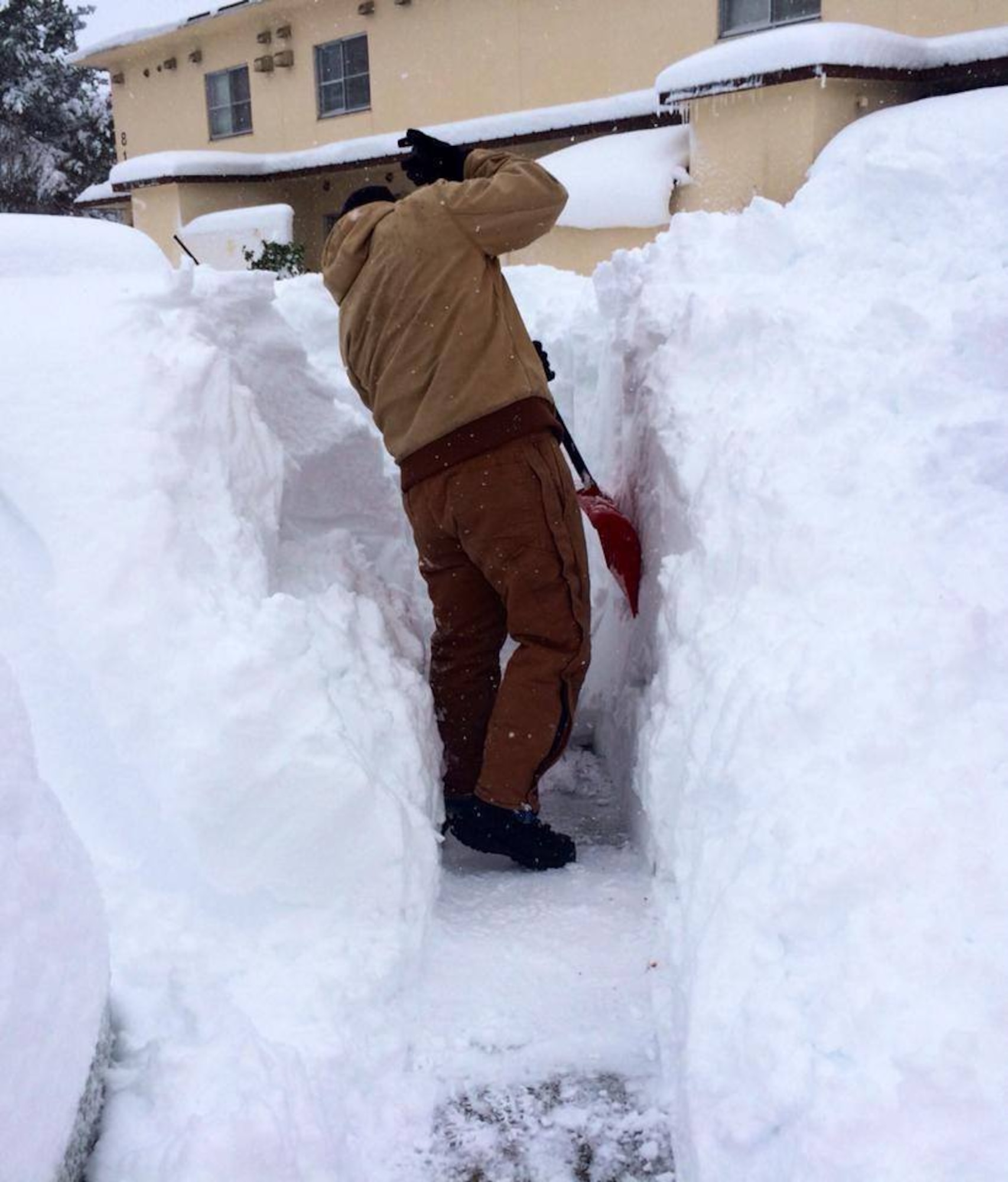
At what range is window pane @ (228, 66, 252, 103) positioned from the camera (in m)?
A: 15.0

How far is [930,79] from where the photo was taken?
8.52 metres

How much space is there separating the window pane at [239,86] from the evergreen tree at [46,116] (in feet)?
19.9

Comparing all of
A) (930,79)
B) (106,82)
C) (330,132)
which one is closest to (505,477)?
(930,79)

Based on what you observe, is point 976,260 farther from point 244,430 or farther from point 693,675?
point 244,430

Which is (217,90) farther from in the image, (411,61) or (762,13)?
(762,13)

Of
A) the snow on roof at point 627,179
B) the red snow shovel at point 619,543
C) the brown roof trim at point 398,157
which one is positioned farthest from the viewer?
the brown roof trim at point 398,157

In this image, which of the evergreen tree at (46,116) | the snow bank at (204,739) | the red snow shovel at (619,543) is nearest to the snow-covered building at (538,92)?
the evergreen tree at (46,116)

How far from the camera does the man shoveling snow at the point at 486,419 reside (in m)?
2.83

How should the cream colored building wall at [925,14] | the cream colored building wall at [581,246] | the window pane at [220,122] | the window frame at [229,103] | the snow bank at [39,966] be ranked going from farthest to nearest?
the window pane at [220,122] < the window frame at [229,103] < the cream colored building wall at [581,246] < the cream colored building wall at [925,14] < the snow bank at [39,966]

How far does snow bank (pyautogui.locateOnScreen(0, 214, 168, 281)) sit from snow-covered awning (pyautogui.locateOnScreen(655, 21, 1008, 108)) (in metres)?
6.06

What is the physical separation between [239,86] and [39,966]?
16002mm

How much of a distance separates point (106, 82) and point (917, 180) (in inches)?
930

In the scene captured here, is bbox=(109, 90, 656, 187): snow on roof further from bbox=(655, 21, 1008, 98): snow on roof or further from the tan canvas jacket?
the tan canvas jacket

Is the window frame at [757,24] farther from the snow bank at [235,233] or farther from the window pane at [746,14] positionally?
the snow bank at [235,233]
